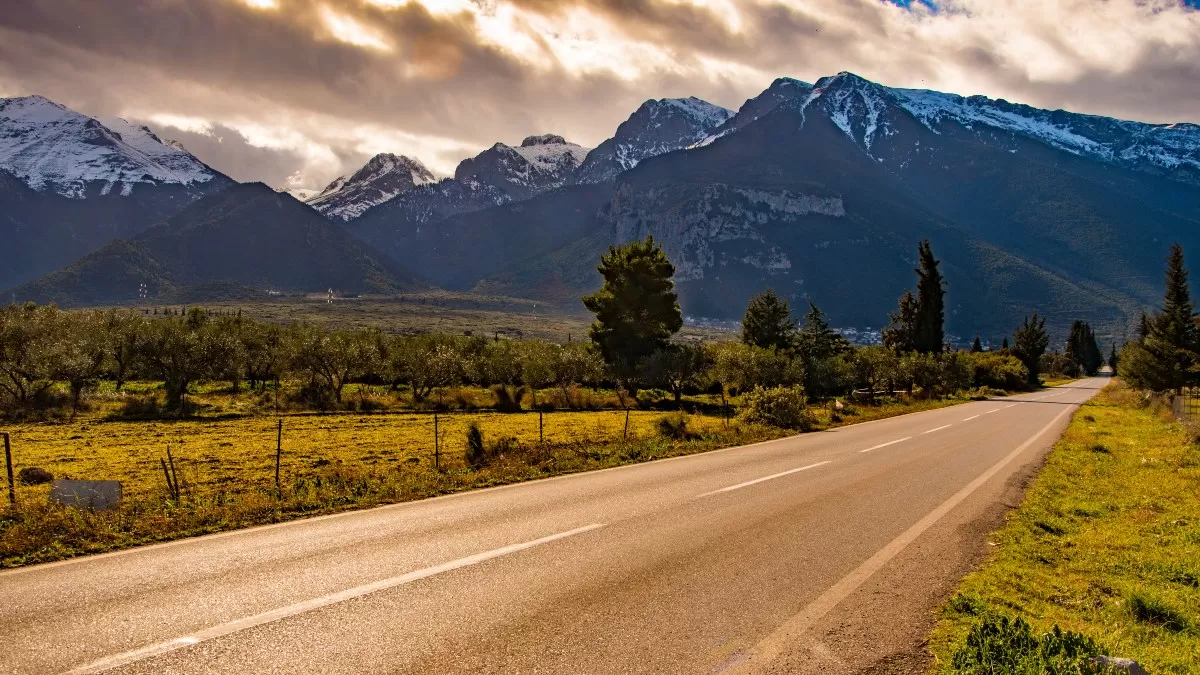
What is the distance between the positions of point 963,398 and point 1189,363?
17.7 meters

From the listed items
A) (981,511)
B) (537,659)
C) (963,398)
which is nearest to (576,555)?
(537,659)

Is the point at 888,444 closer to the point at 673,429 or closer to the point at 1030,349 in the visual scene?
the point at 673,429

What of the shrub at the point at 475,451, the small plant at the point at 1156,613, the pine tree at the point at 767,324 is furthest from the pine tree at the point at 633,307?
the small plant at the point at 1156,613

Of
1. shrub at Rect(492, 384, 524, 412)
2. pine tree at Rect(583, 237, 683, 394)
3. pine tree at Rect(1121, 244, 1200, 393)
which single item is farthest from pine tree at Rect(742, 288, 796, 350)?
pine tree at Rect(1121, 244, 1200, 393)

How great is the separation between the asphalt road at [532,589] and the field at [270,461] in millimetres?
1529

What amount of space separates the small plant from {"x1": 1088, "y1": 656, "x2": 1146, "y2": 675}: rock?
2.74 metres

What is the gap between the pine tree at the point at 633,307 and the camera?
246 feet

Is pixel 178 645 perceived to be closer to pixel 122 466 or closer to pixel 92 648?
pixel 92 648

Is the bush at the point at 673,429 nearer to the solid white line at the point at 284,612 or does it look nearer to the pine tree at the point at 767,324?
the solid white line at the point at 284,612

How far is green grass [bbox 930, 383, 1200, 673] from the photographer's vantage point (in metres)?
6.74

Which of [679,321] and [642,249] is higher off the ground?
[642,249]

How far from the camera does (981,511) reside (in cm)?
1291

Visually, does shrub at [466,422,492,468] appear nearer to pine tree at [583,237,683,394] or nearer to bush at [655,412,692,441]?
bush at [655,412,692,441]

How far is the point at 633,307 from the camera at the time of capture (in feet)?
251
